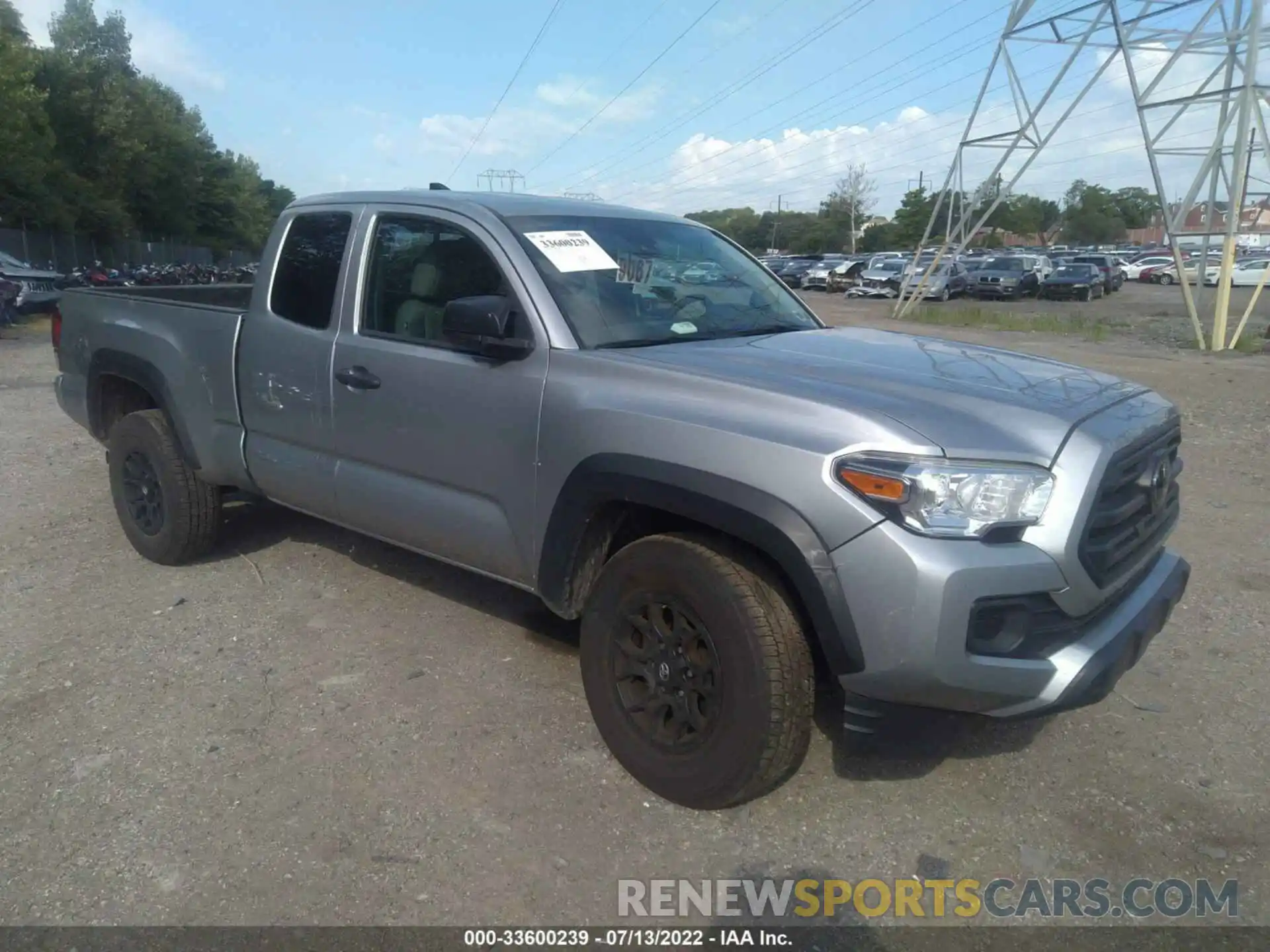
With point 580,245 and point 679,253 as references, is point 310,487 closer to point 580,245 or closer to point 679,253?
point 580,245

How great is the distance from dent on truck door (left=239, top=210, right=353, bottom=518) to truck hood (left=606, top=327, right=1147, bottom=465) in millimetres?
1542

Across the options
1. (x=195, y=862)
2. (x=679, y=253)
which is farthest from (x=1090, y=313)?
(x=195, y=862)

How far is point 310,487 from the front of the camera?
14.5 ft

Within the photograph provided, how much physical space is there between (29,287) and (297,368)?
69.3 feet

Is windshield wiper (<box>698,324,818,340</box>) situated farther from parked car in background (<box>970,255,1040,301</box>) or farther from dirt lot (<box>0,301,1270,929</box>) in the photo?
parked car in background (<box>970,255,1040,301</box>)

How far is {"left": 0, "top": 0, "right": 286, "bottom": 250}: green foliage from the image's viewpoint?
30719 mm

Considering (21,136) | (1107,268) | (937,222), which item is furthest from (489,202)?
(937,222)

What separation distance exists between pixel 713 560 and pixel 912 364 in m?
1.06

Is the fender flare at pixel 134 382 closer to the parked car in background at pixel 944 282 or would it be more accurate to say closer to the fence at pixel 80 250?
the parked car in background at pixel 944 282

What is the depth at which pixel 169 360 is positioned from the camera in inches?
196

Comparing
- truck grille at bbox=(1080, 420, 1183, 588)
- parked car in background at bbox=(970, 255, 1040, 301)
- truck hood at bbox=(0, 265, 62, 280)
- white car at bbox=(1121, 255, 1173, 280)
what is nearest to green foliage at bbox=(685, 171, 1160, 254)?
white car at bbox=(1121, 255, 1173, 280)

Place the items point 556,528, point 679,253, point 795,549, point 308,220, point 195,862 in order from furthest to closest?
point 308,220
point 679,253
point 556,528
point 195,862
point 795,549

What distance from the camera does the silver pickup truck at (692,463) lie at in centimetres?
266

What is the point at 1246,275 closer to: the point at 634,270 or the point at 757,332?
the point at 757,332
